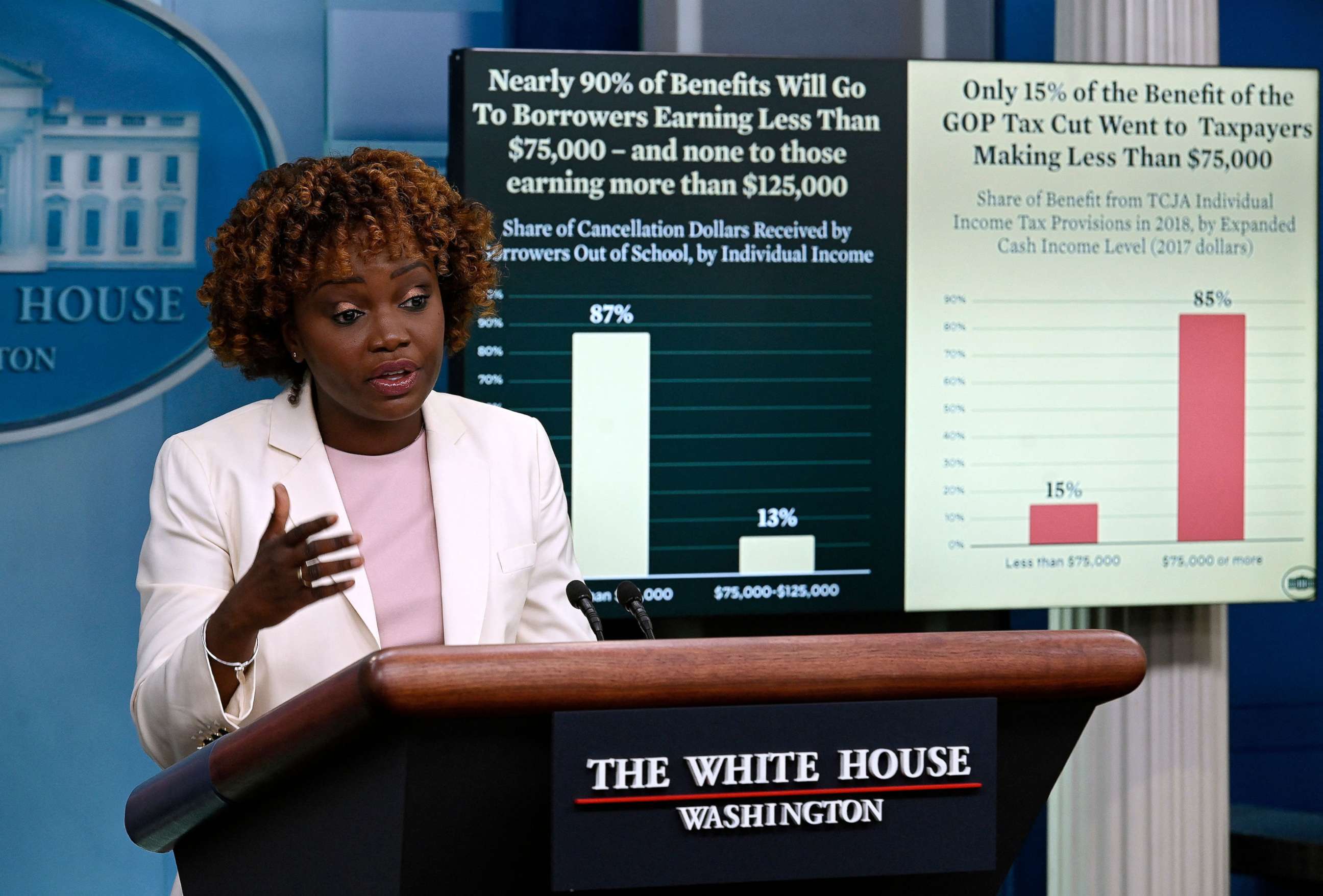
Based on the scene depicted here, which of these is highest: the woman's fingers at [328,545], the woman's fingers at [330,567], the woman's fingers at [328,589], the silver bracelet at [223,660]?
the woman's fingers at [328,545]

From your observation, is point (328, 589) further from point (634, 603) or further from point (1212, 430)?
point (1212, 430)

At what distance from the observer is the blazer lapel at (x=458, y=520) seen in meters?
1.56

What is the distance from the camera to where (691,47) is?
2.85m

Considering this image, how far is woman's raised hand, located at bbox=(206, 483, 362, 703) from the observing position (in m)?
0.98

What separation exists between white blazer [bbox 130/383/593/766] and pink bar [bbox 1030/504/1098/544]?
1.22 m

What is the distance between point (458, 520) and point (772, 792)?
79 cm

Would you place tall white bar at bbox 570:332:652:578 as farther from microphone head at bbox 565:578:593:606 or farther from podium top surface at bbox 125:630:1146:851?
podium top surface at bbox 125:630:1146:851

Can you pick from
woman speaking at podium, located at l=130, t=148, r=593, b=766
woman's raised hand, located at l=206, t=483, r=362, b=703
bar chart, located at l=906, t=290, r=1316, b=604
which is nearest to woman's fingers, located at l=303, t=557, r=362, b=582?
woman's raised hand, located at l=206, t=483, r=362, b=703

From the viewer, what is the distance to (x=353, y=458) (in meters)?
1.65

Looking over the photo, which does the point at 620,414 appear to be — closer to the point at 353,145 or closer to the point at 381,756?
the point at 353,145

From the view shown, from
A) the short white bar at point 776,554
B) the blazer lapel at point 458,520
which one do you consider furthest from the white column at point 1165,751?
the blazer lapel at point 458,520

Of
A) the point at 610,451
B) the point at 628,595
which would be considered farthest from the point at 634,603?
the point at 610,451

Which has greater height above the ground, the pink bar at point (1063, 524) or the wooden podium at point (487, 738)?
the pink bar at point (1063, 524)

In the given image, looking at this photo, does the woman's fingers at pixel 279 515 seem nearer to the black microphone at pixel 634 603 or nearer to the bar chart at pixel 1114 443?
the black microphone at pixel 634 603
